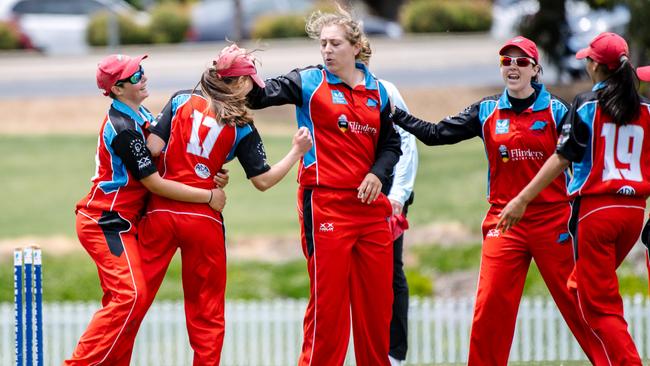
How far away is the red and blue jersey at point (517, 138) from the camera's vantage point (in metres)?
6.42

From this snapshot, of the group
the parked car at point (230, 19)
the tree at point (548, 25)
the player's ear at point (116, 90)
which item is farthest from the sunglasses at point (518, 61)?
the parked car at point (230, 19)

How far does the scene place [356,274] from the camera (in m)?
6.50

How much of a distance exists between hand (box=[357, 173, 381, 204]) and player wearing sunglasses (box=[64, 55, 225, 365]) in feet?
2.70

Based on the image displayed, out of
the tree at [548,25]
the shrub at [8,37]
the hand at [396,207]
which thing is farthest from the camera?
the shrub at [8,37]

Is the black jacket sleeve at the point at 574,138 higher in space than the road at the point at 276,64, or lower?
lower

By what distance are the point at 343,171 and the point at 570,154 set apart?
1302mm

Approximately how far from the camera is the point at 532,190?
6.14 meters

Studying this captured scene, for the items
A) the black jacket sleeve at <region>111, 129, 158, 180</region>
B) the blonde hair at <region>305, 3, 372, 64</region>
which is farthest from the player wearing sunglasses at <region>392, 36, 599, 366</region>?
the black jacket sleeve at <region>111, 129, 158, 180</region>

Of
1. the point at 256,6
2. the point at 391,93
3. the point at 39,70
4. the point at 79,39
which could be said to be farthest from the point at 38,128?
the point at 391,93

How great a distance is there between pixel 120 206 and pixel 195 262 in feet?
1.79

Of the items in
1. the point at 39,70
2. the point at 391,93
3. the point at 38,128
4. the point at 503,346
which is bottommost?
the point at 503,346

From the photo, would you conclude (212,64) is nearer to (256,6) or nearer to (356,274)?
(356,274)

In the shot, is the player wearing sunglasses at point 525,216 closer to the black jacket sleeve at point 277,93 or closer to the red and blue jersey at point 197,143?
the black jacket sleeve at point 277,93

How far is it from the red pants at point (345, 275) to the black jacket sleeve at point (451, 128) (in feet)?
1.55
